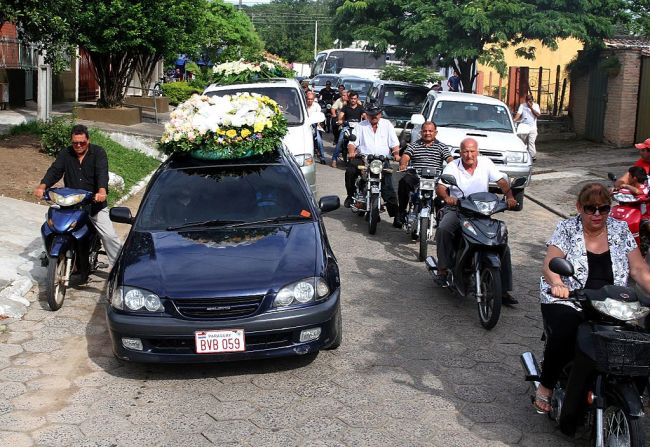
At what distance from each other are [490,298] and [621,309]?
299 centimetres

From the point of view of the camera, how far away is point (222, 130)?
8.34 metres

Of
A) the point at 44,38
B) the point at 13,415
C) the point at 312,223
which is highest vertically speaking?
the point at 44,38

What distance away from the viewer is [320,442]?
17.5 ft

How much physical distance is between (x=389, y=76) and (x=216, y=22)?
13139 mm

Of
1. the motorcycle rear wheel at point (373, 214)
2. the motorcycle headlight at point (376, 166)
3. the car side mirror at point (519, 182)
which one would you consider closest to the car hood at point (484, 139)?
the motorcycle headlight at point (376, 166)

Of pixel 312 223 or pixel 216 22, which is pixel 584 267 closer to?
pixel 312 223

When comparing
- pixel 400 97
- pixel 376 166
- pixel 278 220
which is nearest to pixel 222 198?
pixel 278 220

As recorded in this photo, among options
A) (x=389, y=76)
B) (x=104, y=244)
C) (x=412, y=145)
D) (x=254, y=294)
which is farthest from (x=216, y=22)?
(x=254, y=294)

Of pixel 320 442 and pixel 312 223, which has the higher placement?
pixel 312 223

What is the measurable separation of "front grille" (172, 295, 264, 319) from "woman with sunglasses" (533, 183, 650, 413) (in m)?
2.15

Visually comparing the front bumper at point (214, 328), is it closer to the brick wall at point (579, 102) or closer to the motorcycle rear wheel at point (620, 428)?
the motorcycle rear wheel at point (620, 428)

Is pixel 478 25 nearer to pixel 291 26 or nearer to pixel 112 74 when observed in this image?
pixel 112 74

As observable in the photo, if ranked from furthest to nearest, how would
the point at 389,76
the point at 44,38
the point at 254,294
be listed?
1. the point at 389,76
2. the point at 44,38
3. the point at 254,294

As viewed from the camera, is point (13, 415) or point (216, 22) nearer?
point (13, 415)
